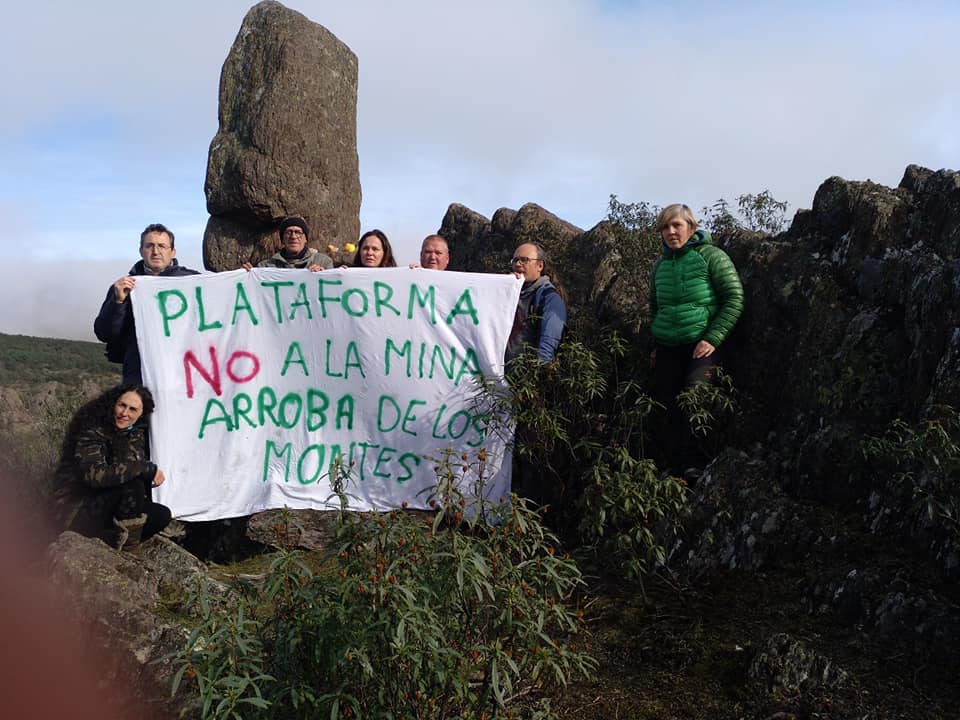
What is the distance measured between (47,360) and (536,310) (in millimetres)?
23813

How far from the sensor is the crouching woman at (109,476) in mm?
6355

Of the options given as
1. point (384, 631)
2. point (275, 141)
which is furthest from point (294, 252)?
point (384, 631)

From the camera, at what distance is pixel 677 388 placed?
6516mm

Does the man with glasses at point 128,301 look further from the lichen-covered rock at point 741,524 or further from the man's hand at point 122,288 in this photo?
the lichen-covered rock at point 741,524

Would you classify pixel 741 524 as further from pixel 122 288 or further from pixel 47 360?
pixel 47 360

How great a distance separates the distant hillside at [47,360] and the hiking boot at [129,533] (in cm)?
1379

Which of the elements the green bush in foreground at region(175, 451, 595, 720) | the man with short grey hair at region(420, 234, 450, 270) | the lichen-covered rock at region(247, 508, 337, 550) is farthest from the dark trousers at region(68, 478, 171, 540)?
the green bush in foreground at region(175, 451, 595, 720)

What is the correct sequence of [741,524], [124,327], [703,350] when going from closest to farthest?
[741,524] < [703,350] < [124,327]

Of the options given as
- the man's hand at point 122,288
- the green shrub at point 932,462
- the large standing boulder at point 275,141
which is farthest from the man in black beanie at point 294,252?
the green shrub at point 932,462

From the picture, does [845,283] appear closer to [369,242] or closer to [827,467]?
[827,467]

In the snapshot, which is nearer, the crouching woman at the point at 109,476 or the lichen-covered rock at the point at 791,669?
the lichen-covered rock at the point at 791,669

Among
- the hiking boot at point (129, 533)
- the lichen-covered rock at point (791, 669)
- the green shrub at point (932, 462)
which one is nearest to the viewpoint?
the lichen-covered rock at point (791, 669)

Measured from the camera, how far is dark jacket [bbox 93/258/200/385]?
23.9 feet

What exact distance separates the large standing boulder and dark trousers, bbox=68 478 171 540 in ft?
18.3
